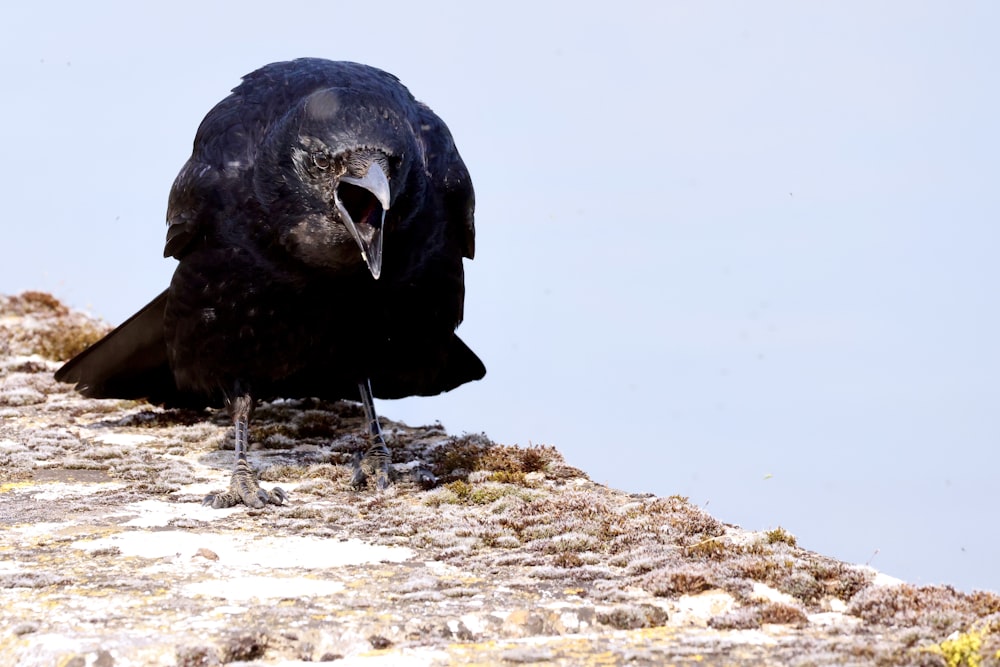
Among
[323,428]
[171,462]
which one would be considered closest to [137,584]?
[171,462]

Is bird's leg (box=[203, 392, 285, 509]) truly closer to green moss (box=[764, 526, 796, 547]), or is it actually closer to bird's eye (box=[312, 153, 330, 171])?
bird's eye (box=[312, 153, 330, 171])

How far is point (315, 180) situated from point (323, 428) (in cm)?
245

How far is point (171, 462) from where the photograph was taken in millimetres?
6500

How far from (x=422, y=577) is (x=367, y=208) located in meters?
2.02

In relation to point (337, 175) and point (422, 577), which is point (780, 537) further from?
point (337, 175)

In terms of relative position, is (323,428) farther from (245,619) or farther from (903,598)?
(903,598)

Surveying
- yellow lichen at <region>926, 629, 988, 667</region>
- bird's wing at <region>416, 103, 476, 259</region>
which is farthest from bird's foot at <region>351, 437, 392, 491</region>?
yellow lichen at <region>926, 629, 988, 667</region>

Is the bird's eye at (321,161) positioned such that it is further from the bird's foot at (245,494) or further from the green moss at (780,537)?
the green moss at (780,537)

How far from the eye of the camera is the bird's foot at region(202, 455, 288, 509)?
18.3 feet

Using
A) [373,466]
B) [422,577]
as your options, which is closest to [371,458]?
[373,466]

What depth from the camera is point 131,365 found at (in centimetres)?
739

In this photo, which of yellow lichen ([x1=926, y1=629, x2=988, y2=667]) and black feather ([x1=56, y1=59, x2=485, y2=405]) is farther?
black feather ([x1=56, y1=59, x2=485, y2=405])

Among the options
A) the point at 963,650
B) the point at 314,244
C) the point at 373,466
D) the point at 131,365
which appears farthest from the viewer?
the point at 131,365

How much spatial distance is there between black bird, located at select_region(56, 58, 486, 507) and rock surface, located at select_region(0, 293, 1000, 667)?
530 mm
